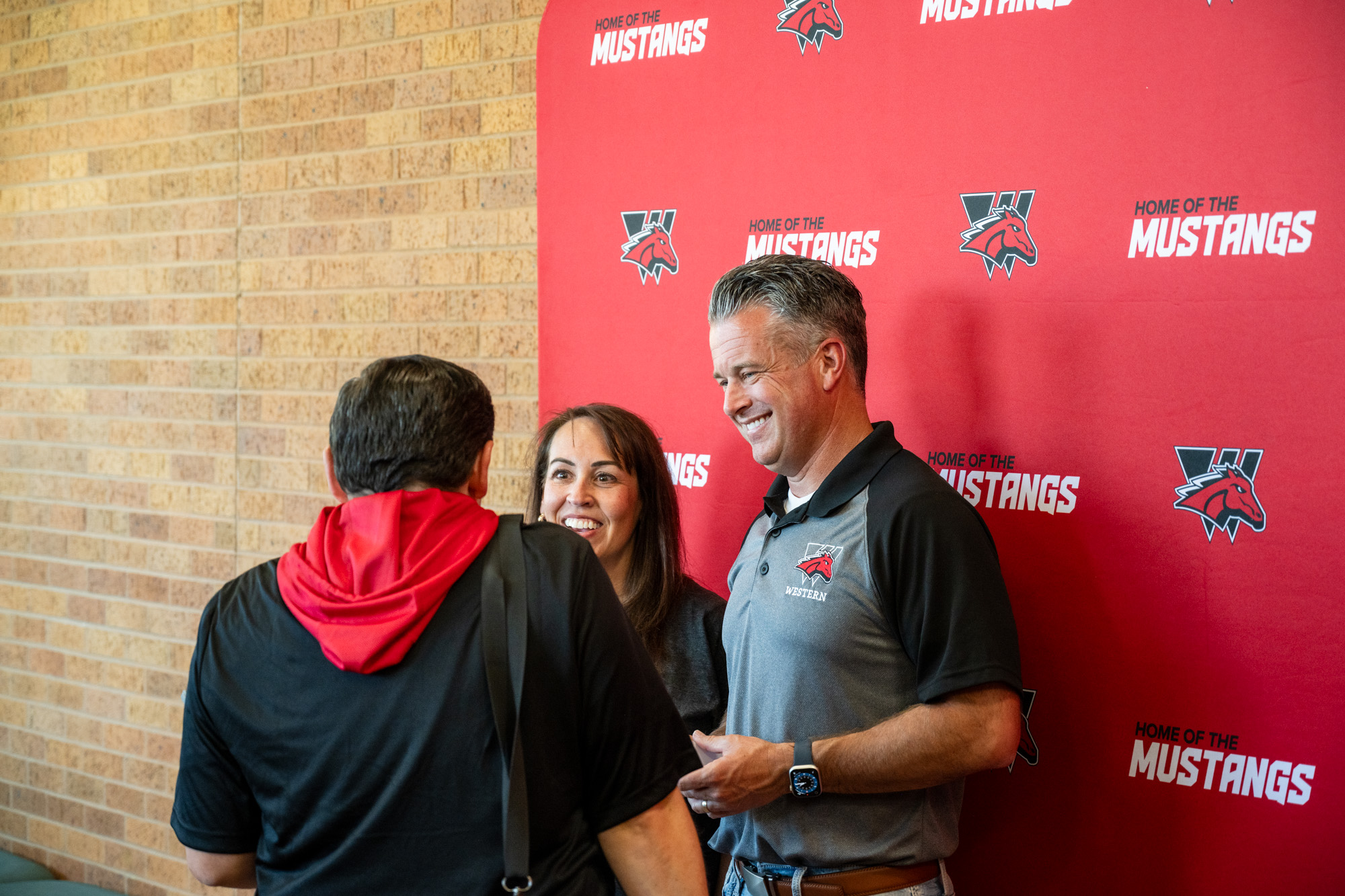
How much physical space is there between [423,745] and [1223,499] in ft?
5.00

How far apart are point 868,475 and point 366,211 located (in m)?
1.93

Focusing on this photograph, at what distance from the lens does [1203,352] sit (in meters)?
1.83

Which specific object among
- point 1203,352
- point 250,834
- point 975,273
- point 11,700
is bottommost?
point 11,700

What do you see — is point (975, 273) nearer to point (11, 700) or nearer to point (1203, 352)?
point (1203, 352)

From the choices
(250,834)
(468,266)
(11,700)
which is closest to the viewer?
(250,834)

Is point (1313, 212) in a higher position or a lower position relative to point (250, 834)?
higher

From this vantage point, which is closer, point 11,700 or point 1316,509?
point 1316,509

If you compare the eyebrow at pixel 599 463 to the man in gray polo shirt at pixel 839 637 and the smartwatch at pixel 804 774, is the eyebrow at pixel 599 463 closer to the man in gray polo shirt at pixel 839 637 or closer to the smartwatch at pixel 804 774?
the man in gray polo shirt at pixel 839 637

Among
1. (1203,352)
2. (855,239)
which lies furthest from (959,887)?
(855,239)

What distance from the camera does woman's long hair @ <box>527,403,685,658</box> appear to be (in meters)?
2.10

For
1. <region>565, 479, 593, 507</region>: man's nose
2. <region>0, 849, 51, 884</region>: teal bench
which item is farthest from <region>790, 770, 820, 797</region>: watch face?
<region>0, 849, 51, 884</region>: teal bench

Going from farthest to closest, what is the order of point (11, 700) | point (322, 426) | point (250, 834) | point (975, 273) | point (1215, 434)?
point (11, 700)
point (322, 426)
point (975, 273)
point (1215, 434)
point (250, 834)

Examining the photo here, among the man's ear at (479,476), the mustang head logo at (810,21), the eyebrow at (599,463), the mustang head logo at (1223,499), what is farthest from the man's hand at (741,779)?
the mustang head logo at (810,21)

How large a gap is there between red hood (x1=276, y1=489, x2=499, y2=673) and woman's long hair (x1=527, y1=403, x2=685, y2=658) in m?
0.81
